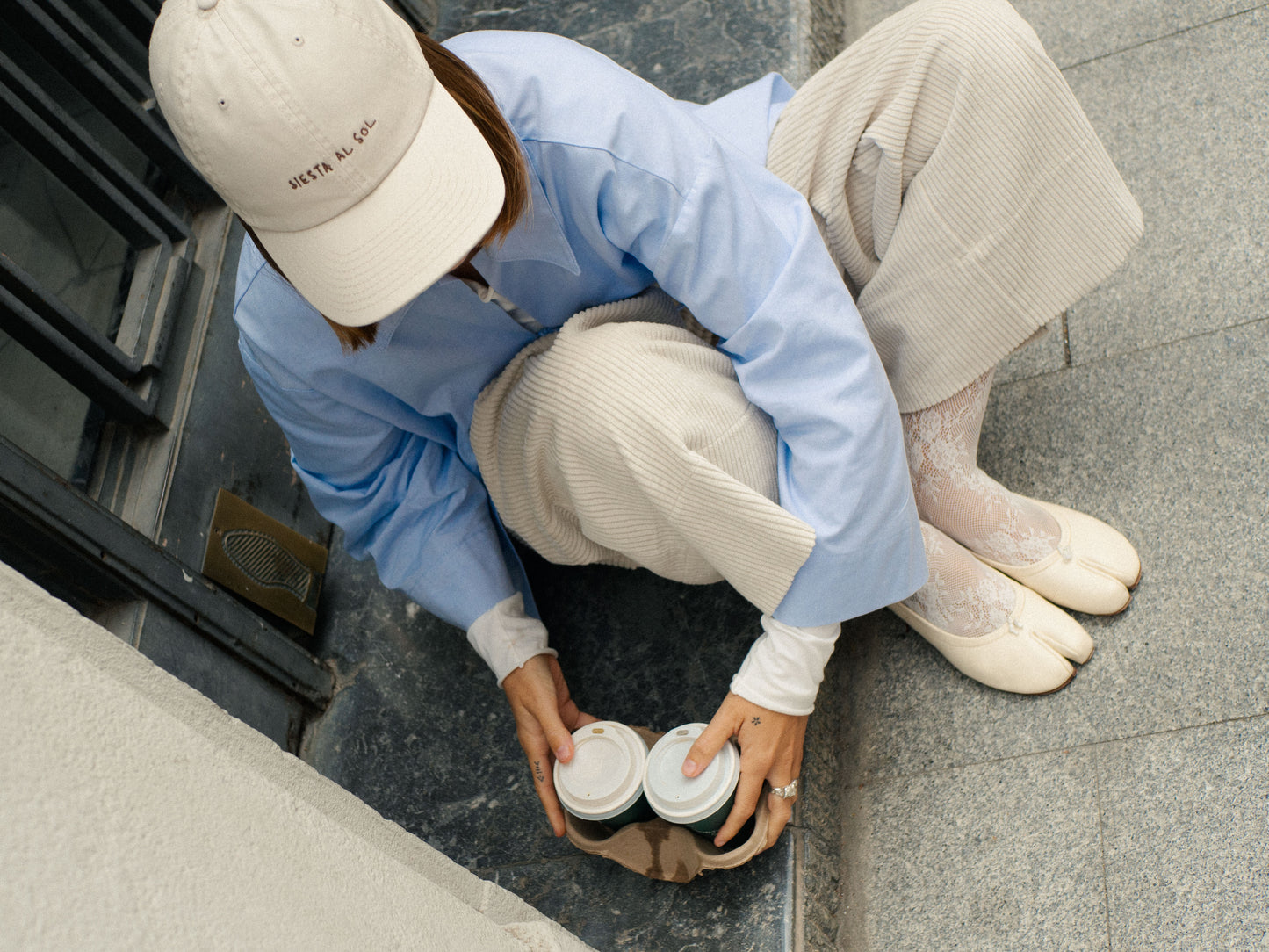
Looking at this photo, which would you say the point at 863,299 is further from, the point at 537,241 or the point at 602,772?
the point at 602,772

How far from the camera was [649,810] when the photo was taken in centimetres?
125

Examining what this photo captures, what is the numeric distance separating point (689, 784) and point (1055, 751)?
479mm

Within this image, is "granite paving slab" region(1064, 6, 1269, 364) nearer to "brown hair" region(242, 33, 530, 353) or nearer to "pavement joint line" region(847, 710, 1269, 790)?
"pavement joint line" region(847, 710, 1269, 790)

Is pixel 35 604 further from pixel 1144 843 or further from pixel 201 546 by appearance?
pixel 1144 843

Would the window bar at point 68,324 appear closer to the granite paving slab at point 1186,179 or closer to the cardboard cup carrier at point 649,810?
the cardboard cup carrier at point 649,810

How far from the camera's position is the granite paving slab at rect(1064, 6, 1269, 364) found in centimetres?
154

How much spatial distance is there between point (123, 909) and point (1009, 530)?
113cm

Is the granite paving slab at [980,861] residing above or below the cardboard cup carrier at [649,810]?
below

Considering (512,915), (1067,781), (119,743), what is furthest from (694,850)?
(119,743)

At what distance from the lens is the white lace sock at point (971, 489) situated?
1378mm

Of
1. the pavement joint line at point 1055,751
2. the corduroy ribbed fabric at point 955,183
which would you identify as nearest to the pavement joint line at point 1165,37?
the corduroy ribbed fabric at point 955,183

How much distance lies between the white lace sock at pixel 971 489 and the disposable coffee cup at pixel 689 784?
452 millimetres

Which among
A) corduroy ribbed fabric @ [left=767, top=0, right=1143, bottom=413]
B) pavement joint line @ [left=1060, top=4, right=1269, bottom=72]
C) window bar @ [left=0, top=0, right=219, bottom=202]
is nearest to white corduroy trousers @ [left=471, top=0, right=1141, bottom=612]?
corduroy ribbed fabric @ [left=767, top=0, right=1143, bottom=413]

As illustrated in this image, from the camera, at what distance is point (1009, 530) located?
1383 mm
